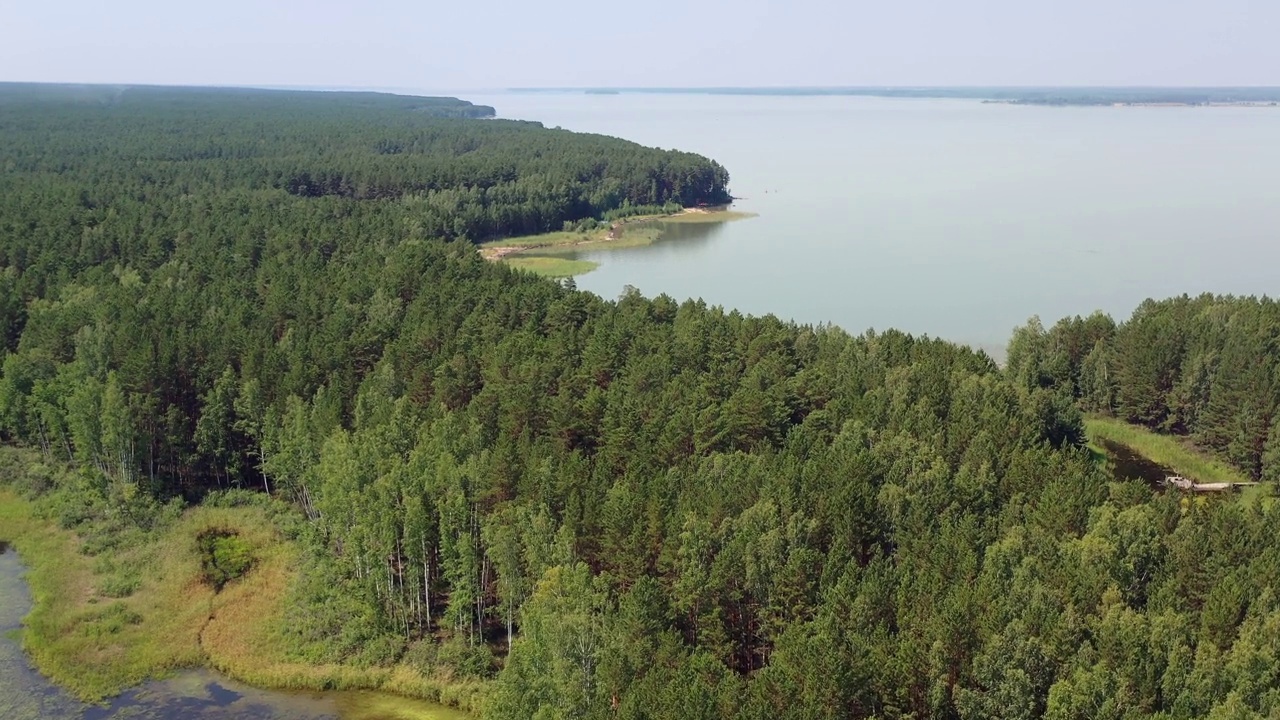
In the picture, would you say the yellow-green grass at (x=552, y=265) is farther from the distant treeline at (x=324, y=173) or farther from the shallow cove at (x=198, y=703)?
the shallow cove at (x=198, y=703)

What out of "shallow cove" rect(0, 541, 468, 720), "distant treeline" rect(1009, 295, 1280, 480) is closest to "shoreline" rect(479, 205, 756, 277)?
"distant treeline" rect(1009, 295, 1280, 480)

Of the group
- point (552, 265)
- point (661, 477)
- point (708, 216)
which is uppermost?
point (708, 216)

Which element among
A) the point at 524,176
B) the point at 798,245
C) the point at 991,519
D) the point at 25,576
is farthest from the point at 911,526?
the point at 524,176

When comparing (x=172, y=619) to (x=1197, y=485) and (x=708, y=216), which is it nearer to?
(x=1197, y=485)

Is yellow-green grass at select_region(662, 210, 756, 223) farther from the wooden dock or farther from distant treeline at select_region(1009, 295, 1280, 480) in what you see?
the wooden dock

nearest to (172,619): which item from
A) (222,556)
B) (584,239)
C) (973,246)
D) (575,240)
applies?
(222,556)

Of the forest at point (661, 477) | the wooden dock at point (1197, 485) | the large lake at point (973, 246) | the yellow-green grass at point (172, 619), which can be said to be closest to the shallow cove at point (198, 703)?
the yellow-green grass at point (172, 619)

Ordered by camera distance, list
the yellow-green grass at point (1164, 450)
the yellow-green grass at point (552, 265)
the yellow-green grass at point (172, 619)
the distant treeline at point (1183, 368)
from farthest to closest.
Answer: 1. the yellow-green grass at point (552, 265)
2. the yellow-green grass at point (1164, 450)
3. the distant treeline at point (1183, 368)
4. the yellow-green grass at point (172, 619)
